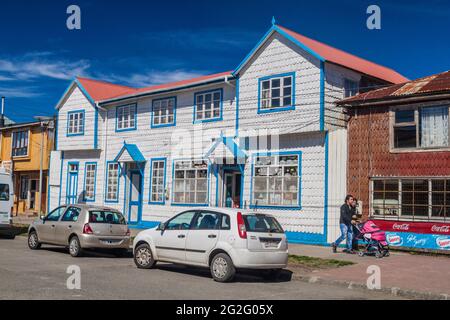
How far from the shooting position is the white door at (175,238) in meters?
12.1

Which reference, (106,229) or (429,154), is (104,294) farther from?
(429,154)

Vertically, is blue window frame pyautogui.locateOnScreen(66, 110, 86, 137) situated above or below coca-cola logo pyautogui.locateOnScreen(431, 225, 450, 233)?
above

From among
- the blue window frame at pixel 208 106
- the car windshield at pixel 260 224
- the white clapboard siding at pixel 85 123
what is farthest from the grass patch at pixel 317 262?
the white clapboard siding at pixel 85 123

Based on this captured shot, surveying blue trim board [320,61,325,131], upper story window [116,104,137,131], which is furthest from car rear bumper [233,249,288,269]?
upper story window [116,104,137,131]

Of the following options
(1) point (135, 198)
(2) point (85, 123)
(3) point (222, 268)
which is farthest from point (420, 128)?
(2) point (85, 123)

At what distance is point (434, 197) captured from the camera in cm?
1580

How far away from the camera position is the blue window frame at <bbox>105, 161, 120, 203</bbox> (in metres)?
26.0

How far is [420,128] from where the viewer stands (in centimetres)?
1627

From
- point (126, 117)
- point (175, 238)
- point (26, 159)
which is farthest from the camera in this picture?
point (26, 159)

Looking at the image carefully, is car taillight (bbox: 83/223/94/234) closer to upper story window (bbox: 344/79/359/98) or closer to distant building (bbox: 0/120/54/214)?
upper story window (bbox: 344/79/359/98)

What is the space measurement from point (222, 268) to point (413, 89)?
908cm

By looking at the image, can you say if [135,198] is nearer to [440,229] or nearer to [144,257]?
[144,257]

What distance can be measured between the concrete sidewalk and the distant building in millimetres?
21206
